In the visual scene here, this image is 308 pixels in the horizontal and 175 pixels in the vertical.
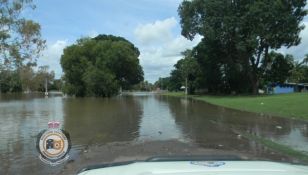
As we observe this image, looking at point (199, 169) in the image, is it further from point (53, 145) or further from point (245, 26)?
point (245, 26)

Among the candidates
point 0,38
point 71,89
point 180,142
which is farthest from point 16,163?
point 71,89

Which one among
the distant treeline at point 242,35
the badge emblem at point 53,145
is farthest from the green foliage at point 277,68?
the badge emblem at point 53,145

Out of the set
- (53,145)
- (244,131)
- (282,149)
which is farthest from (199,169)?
(244,131)

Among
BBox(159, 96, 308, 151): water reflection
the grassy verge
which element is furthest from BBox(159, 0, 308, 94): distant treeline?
the grassy verge

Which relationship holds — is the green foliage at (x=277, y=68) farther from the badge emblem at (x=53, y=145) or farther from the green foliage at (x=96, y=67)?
the badge emblem at (x=53, y=145)

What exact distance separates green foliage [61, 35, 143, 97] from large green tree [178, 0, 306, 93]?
74.3 feet

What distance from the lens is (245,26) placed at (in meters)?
55.8

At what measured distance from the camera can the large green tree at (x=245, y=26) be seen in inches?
2133

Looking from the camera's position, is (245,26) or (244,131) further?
(245,26)

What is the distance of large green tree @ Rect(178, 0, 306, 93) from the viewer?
5419 cm

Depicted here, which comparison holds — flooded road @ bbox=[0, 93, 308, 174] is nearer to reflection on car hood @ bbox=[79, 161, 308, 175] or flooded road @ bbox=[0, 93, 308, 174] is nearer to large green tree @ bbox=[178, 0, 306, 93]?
reflection on car hood @ bbox=[79, 161, 308, 175]

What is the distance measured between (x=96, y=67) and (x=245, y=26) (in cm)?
3372

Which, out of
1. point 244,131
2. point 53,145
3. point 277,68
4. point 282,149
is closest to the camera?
point 53,145

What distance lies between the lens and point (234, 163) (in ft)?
9.91
